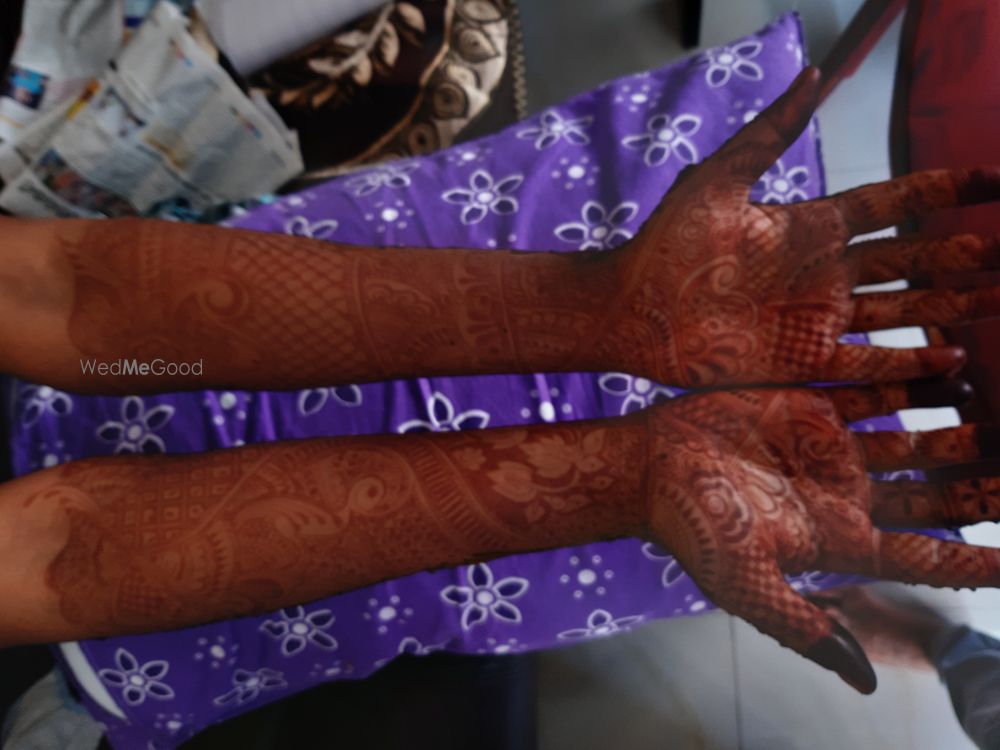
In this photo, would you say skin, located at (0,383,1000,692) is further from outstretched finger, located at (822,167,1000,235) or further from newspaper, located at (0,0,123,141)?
newspaper, located at (0,0,123,141)

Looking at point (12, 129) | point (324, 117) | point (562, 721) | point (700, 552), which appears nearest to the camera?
point (700, 552)

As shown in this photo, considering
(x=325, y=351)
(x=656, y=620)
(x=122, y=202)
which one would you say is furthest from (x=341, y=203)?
(x=656, y=620)

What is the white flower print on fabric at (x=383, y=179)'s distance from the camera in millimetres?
911

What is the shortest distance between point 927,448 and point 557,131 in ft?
1.87

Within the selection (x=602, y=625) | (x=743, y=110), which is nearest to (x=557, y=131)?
(x=743, y=110)

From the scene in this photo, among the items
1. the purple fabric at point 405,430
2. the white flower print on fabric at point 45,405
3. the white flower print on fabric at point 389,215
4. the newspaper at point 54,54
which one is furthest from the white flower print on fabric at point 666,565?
the newspaper at point 54,54

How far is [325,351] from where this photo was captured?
0.60 meters

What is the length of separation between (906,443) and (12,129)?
4.02 feet

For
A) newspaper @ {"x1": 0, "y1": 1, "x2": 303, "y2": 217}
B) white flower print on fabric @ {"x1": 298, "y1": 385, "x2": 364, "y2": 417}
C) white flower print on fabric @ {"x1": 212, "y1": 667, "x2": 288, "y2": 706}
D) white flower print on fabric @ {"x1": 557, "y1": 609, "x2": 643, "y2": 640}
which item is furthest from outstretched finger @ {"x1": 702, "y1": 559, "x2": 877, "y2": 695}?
newspaper @ {"x1": 0, "y1": 1, "x2": 303, "y2": 217}

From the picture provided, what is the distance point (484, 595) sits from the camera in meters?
0.80

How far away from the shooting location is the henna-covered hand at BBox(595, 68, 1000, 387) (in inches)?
20.7

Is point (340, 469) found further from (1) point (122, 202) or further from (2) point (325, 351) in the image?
(1) point (122, 202)

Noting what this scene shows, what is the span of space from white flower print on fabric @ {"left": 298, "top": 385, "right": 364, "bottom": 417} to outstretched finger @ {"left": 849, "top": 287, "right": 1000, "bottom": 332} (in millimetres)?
484

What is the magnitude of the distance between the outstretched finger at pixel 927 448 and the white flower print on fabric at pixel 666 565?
301 mm
